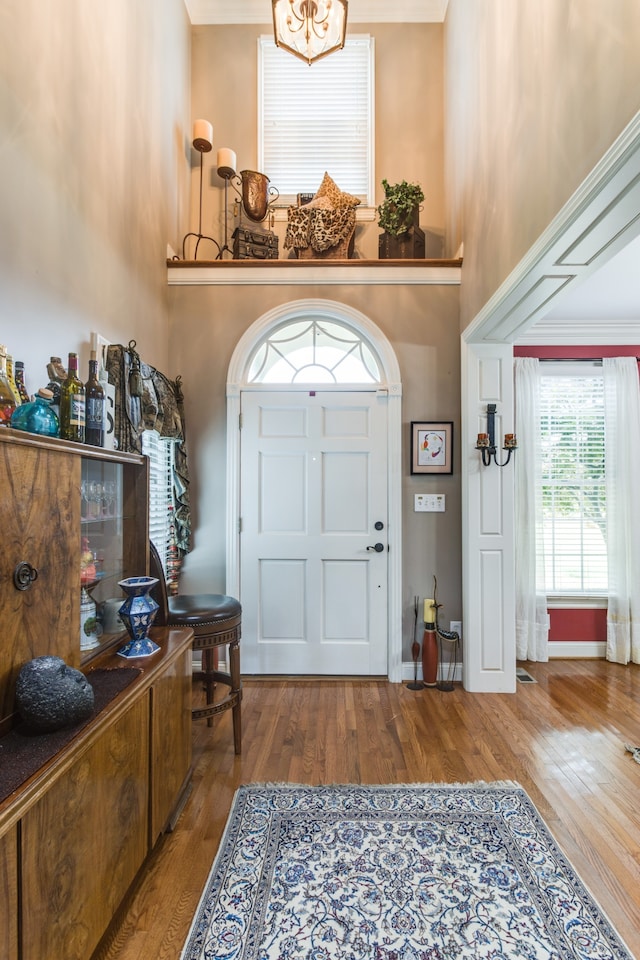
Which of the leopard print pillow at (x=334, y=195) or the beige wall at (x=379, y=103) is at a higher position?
the beige wall at (x=379, y=103)

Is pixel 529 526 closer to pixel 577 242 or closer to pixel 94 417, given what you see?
pixel 577 242

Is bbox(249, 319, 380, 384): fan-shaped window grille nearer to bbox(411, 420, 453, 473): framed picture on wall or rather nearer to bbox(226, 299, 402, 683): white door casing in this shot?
bbox(226, 299, 402, 683): white door casing

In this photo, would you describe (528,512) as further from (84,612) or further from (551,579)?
(84,612)

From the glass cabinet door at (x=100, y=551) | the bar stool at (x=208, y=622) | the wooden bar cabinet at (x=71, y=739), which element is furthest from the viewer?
the bar stool at (x=208, y=622)

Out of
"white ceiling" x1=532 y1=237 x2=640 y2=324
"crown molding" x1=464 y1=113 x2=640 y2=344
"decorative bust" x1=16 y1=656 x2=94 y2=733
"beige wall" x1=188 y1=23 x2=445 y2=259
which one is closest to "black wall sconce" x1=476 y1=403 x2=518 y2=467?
"crown molding" x1=464 y1=113 x2=640 y2=344

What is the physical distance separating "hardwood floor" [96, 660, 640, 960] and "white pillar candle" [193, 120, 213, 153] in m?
3.99

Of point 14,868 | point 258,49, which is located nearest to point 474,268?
point 258,49

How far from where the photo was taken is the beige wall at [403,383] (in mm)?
3332

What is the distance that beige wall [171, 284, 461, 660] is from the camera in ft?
10.9

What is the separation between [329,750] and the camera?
96.1 inches

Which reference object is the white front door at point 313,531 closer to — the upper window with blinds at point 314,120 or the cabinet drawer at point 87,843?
the cabinet drawer at point 87,843

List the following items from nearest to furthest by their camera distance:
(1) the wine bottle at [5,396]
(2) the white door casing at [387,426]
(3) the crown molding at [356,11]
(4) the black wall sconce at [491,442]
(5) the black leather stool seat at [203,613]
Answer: (1) the wine bottle at [5,396], (5) the black leather stool seat at [203,613], (4) the black wall sconce at [491,442], (2) the white door casing at [387,426], (3) the crown molding at [356,11]

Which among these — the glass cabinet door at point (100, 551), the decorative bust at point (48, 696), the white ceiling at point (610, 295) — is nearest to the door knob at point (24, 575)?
the decorative bust at point (48, 696)

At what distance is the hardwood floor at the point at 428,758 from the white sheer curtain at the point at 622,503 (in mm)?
421
